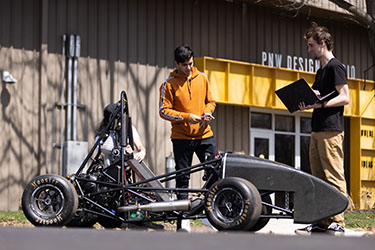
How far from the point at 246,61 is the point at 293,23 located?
7.58 feet

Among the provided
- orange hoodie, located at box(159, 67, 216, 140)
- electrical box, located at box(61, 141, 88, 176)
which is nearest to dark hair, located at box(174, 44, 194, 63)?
orange hoodie, located at box(159, 67, 216, 140)

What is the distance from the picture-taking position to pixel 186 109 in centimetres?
802

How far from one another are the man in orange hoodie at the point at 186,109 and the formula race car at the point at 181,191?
418 mm

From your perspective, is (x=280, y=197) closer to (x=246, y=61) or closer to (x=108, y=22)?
(x=108, y=22)

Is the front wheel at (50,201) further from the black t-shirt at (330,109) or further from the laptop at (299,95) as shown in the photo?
the black t-shirt at (330,109)

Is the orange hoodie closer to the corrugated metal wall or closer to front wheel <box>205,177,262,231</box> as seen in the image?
front wheel <box>205,177,262,231</box>

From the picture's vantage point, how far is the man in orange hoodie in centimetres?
793

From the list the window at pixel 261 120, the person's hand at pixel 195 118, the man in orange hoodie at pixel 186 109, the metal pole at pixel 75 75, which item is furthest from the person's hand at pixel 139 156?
the window at pixel 261 120

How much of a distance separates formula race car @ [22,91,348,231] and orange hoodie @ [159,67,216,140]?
452 millimetres

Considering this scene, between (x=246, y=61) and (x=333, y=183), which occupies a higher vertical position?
(x=246, y=61)

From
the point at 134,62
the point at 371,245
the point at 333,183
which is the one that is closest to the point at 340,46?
the point at 134,62

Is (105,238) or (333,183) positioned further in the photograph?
(333,183)

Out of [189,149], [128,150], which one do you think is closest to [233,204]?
[189,149]

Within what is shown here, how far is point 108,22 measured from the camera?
55.4 feet
